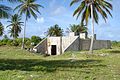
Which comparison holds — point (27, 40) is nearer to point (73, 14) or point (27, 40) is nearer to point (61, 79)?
point (73, 14)

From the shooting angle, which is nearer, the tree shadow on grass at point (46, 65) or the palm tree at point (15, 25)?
the tree shadow on grass at point (46, 65)

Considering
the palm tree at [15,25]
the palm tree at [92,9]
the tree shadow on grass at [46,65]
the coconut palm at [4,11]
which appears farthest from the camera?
the palm tree at [15,25]

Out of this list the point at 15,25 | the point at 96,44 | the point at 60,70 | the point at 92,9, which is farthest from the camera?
the point at 15,25

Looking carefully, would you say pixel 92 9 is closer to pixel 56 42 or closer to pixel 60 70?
pixel 56 42

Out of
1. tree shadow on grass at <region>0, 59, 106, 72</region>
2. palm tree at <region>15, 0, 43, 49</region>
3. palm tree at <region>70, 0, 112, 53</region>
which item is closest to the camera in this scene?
tree shadow on grass at <region>0, 59, 106, 72</region>

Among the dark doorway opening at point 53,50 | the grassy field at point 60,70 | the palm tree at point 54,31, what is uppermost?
the palm tree at point 54,31

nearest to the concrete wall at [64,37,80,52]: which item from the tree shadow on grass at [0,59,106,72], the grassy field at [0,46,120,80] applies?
the grassy field at [0,46,120,80]

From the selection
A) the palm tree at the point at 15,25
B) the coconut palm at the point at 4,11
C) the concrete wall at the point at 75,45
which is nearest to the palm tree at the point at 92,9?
the concrete wall at the point at 75,45

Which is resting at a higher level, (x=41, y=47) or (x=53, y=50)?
(x=41, y=47)

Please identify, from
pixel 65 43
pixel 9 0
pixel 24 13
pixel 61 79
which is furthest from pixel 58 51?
pixel 61 79

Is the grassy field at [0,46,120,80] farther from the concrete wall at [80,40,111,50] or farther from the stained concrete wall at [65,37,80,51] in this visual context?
the concrete wall at [80,40,111,50]

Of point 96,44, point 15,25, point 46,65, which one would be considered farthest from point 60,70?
point 15,25

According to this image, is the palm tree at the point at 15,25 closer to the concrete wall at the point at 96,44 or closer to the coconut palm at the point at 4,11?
the concrete wall at the point at 96,44

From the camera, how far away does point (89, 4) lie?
3819 centimetres
